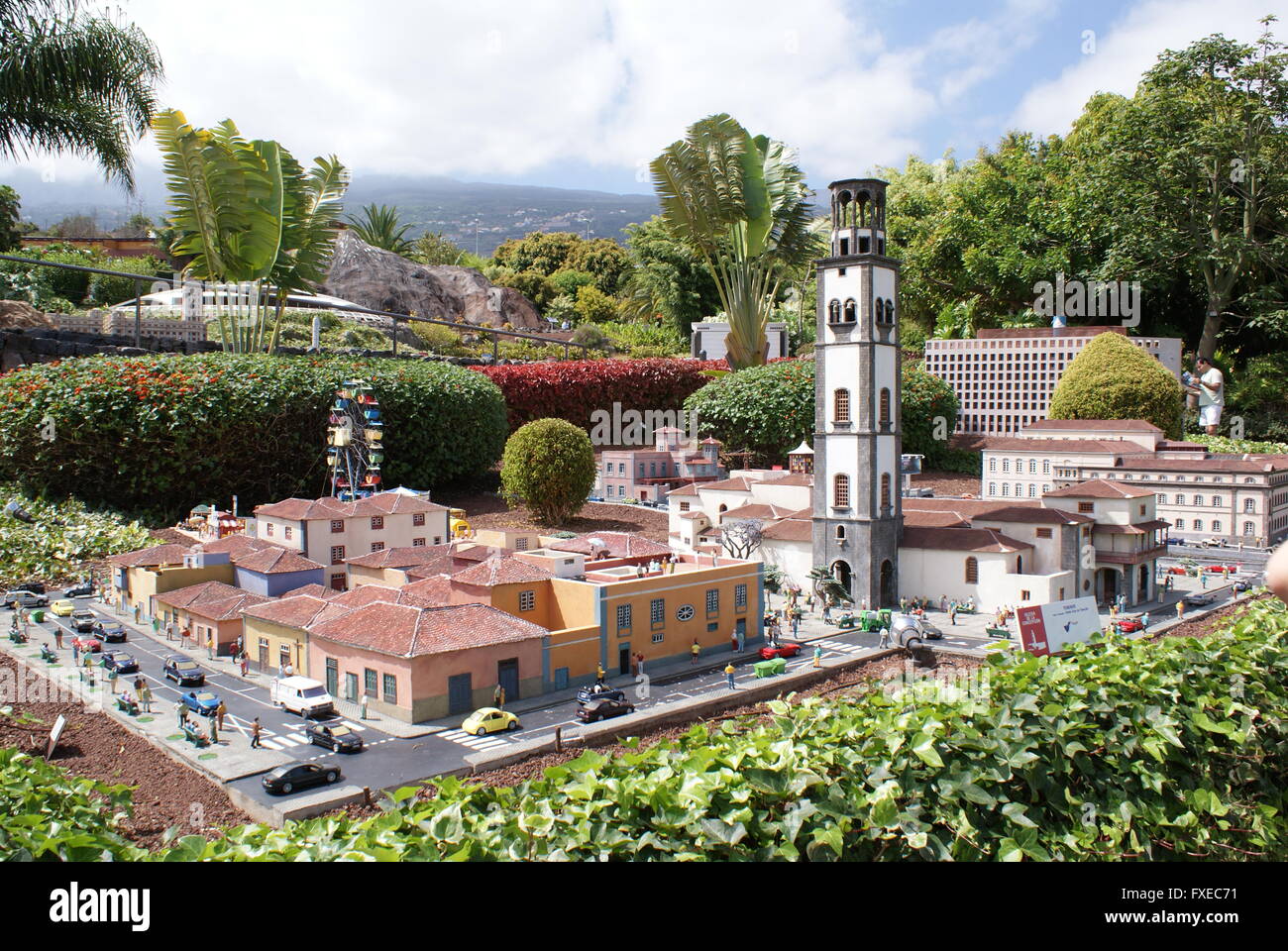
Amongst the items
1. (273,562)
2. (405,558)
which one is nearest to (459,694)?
(405,558)

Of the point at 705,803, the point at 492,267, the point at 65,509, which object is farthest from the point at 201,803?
the point at 492,267

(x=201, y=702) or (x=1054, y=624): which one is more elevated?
(x=1054, y=624)

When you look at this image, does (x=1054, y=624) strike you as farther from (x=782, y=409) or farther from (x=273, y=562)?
(x=782, y=409)

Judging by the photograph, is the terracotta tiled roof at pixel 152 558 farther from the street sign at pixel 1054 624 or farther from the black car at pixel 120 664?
the street sign at pixel 1054 624

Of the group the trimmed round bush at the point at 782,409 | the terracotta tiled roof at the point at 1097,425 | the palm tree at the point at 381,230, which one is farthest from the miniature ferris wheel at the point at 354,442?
the palm tree at the point at 381,230
